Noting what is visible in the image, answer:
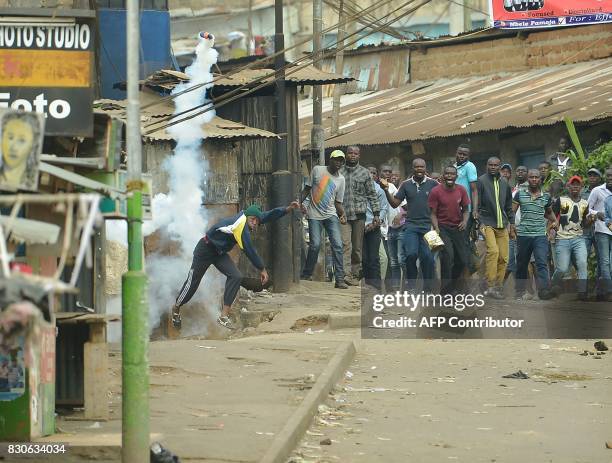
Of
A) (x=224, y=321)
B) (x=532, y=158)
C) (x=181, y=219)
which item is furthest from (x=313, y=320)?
(x=532, y=158)

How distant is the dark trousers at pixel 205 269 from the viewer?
16.5 meters

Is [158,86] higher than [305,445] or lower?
higher

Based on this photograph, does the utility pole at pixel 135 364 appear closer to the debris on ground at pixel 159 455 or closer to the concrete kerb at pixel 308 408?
the debris on ground at pixel 159 455

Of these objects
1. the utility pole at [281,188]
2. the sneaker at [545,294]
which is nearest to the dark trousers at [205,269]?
the utility pole at [281,188]

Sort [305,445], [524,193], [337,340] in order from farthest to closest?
[524,193]
[337,340]
[305,445]

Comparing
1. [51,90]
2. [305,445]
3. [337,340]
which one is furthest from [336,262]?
[51,90]

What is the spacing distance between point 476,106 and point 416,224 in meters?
11.0

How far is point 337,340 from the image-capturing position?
50.3 feet

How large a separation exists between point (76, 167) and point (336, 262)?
11.0 m

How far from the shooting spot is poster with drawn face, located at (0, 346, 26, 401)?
875 cm

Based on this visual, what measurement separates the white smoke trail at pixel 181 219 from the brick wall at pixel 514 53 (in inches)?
506

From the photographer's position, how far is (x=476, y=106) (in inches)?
1113

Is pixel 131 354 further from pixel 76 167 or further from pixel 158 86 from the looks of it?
pixel 158 86

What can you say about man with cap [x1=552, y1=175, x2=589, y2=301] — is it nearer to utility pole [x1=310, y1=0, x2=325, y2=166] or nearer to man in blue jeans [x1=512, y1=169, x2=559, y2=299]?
man in blue jeans [x1=512, y1=169, x2=559, y2=299]
